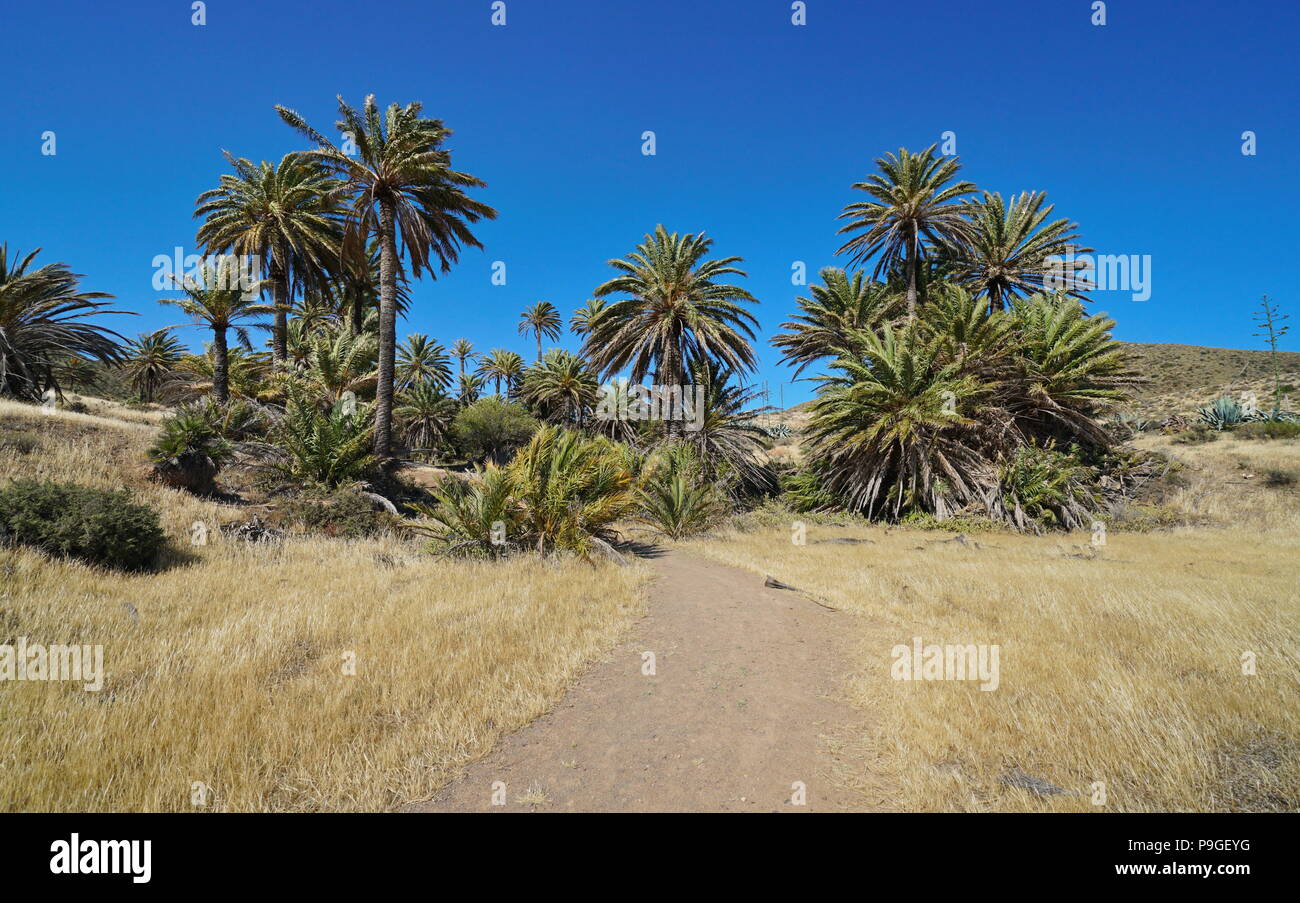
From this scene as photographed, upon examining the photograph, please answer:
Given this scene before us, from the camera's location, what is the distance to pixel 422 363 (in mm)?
42469

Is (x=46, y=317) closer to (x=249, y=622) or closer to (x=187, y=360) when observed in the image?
(x=187, y=360)

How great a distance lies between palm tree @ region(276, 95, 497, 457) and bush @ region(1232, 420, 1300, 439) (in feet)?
114

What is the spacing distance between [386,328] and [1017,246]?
90.1ft

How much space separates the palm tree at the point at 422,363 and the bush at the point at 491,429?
578 cm

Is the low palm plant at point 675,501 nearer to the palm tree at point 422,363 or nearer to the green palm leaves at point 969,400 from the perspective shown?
the green palm leaves at point 969,400

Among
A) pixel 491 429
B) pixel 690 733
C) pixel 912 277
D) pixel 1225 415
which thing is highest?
pixel 912 277

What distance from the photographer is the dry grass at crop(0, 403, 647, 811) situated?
2.87 meters

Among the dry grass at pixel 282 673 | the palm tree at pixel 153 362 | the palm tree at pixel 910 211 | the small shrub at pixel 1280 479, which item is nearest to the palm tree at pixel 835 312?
the palm tree at pixel 910 211

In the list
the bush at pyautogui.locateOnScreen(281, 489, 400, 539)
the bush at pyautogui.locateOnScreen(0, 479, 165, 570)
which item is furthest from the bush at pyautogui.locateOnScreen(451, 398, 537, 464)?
the bush at pyautogui.locateOnScreen(0, 479, 165, 570)

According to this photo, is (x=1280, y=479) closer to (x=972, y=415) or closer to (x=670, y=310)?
(x=972, y=415)

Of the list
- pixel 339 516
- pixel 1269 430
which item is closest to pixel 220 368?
pixel 339 516

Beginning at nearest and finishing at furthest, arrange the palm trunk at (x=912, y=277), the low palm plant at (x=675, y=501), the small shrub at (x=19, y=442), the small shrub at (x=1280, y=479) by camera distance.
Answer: the small shrub at (x=19, y=442) → the low palm plant at (x=675, y=501) → the small shrub at (x=1280, y=479) → the palm trunk at (x=912, y=277)

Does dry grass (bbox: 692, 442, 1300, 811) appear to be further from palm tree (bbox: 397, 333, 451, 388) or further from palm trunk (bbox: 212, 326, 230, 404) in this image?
palm tree (bbox: 397, 333, 451, 388)

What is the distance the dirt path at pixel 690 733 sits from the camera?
9.75 feet
